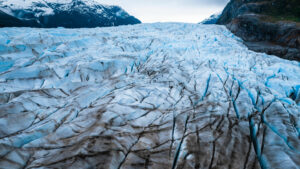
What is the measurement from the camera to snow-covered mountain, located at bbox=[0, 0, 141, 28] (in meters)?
46.6

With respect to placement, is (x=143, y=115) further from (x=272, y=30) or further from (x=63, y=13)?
(x=63, y=13)

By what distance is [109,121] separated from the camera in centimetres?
345

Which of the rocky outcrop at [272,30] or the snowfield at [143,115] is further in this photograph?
the rocky outcrop at [272,30]

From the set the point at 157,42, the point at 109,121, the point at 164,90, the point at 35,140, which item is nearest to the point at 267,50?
the point at 157,42

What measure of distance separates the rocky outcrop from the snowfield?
4.11 m

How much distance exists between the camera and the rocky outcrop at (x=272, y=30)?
974cm

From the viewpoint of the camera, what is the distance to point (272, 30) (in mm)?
12016

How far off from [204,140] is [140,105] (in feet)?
6.38

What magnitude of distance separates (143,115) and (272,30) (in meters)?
14.8

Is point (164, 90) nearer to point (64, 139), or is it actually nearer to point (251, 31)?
point (64, 139)

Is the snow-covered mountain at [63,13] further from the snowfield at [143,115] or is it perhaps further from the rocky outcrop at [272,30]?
the rocky outcrop at [272,30]

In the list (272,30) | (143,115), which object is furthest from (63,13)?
(143,115)

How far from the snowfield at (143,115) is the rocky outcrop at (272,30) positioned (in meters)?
4.11

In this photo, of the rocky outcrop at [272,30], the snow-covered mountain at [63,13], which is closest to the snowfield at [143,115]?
the rocky outcrop at [272,30]
